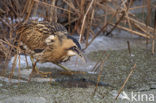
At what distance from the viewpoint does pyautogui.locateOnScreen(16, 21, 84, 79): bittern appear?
367cm

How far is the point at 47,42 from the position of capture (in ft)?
12.5

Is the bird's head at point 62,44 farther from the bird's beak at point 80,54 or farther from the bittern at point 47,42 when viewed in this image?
the bird's beak at point 80,54

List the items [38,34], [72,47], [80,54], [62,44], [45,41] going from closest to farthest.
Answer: [80,54] → [72,47] → [62,44] → [45,41] → [38,34]

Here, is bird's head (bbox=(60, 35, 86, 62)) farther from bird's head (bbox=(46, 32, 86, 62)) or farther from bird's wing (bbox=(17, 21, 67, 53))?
bird's wing (bbox=(17, 21, 67, 53))

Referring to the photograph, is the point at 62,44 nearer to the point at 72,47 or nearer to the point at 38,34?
the point at 72,47

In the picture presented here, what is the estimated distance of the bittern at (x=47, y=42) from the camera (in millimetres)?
3665

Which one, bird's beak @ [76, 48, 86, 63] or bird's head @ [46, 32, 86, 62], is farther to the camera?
bird's head @ [46, 32, 86, 62]

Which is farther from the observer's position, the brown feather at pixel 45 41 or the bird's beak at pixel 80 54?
the brown feather at pixel 45 41

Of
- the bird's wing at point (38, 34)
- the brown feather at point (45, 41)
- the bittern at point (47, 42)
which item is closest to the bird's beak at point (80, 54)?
the bittern at point (47, 42)

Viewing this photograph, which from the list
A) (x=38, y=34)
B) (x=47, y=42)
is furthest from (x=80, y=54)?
(x=38, y=34)

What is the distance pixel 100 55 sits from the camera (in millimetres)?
4590

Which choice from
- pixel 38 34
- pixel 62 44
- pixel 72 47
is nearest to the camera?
pixel 72 47

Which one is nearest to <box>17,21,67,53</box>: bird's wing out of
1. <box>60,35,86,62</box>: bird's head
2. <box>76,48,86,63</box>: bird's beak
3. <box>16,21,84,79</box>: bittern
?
<box>16,21,84,79</box>: bittern

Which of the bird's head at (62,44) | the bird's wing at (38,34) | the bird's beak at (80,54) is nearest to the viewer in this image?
the bird's beak at (80,54)
